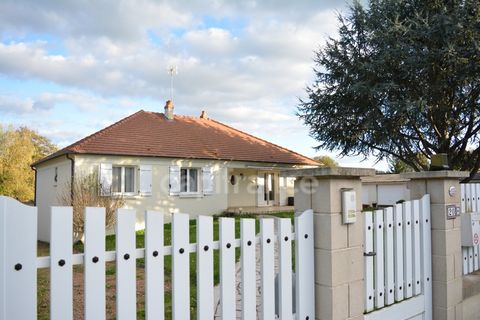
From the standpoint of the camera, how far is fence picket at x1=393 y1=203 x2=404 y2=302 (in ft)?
→ 12.3

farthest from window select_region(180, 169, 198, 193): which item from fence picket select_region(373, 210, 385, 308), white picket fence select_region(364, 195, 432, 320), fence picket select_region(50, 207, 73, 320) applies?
fence picket select_region(50, 207, 73, 320)

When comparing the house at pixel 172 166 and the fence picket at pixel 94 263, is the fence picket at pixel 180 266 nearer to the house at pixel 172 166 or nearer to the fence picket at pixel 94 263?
the fence picket at pixel 94 263

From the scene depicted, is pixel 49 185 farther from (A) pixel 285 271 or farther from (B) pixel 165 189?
(A) pixel 285 271

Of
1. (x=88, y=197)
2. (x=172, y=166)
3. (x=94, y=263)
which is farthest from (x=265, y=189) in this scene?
(x=94, y=263)

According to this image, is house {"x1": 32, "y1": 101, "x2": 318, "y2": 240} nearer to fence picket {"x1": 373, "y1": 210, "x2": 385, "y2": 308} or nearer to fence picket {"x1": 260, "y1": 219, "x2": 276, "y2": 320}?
fence picket {"x1": 373, "y1": 210, "x2": 385, "y2": 308}

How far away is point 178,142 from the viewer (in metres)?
18.7

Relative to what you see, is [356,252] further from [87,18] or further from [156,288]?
[87,18]

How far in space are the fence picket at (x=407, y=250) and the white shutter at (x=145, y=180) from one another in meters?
13.8

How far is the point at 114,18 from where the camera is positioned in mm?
8594

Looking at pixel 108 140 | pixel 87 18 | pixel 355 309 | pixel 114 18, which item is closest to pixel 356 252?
pixel 355 309

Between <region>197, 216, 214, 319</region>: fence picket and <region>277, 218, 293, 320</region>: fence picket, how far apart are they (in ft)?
1.90

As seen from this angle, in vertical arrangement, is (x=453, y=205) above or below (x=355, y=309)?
above

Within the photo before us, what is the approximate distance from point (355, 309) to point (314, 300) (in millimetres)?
385

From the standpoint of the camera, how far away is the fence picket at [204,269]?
2447 mm
